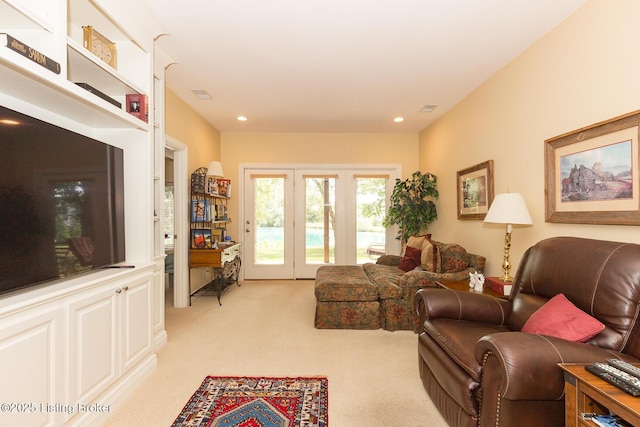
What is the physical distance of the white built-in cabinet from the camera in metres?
1.35

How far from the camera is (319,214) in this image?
5.59 m

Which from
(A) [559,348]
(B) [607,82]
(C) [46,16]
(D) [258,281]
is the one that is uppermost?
(C) [46,16]

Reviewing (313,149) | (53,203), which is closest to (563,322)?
(53,203)

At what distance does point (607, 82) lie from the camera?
6.40ft

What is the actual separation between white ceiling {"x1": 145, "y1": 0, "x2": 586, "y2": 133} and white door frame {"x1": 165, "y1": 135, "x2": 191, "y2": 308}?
0.77 m

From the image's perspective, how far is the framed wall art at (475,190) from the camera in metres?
3.30

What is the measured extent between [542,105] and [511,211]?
89 cm

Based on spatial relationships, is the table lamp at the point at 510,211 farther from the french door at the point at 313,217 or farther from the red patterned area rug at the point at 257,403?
the french door at the point at 313,217

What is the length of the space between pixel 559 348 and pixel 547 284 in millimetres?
714

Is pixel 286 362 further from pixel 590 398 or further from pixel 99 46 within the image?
pixel 99 46

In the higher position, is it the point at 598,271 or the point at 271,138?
the point at 271,138

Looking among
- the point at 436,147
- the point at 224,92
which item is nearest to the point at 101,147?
the point at 224,92

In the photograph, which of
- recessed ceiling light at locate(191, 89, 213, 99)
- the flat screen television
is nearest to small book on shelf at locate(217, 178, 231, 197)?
recessed ceiling light at locate(191, 89, 213, 99)

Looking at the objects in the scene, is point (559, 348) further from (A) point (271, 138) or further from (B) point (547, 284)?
(A) point (271, 138)
